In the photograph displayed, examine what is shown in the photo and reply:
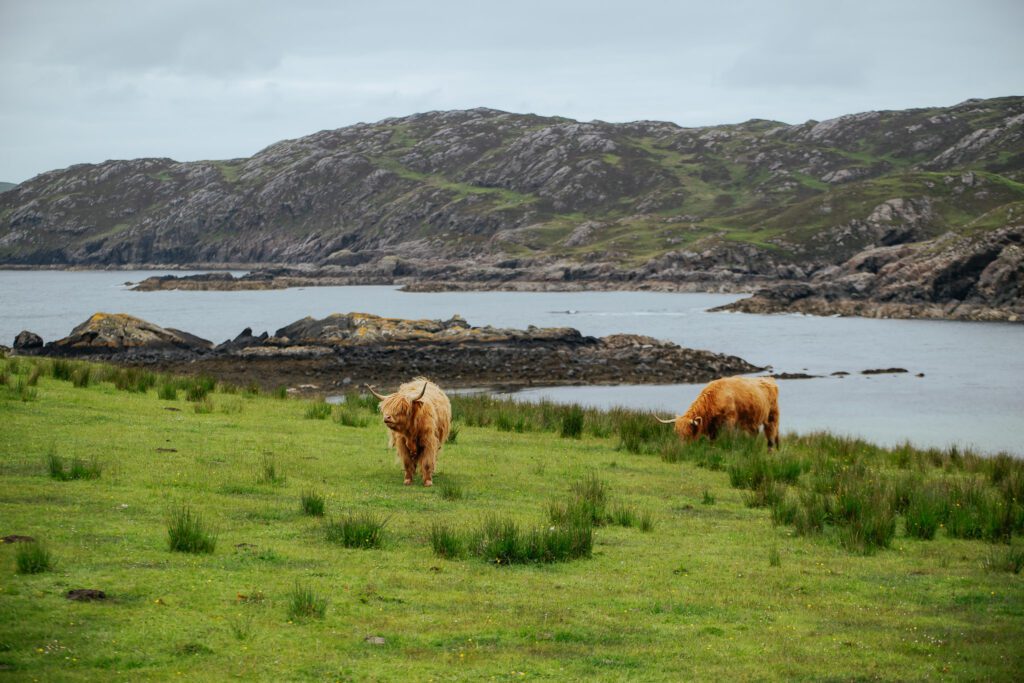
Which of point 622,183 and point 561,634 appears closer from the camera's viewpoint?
point 561,634

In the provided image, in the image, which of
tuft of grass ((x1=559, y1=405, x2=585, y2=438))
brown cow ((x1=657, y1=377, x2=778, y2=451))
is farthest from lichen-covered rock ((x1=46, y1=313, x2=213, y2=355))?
brown cow ((x1=657, y1=377, x2=778, y2=451))

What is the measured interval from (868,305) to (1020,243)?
1278 centimetres

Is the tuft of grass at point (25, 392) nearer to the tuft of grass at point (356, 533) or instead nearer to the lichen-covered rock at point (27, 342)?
the tuft of grass at point (356, 533)

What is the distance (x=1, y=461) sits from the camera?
1185 cm

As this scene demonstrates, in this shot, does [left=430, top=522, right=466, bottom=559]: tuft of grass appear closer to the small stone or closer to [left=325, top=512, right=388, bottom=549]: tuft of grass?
[left=325, top=512, right=388, bottom=549]: tuft of grass

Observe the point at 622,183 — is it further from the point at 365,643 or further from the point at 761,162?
the point at 365,643

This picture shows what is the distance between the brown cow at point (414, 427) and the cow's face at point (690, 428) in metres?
6.31

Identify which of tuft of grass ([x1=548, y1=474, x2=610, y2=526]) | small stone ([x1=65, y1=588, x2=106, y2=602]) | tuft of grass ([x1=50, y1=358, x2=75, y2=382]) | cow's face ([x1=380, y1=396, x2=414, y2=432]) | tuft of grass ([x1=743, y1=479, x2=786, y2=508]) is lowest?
tuft of grass ([x1=743, y1=479, x2=786, y2=508])

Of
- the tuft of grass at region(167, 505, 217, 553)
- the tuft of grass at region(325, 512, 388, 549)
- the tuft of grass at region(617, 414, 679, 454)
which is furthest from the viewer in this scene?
the tuft of grass at region(617, 414, 679, 454)

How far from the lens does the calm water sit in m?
33.4

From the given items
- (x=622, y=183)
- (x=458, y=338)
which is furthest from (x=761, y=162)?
(x=458, y=338)

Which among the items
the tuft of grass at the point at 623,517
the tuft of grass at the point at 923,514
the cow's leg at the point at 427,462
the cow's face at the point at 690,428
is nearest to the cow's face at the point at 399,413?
the cow's leg at the point at 427,462

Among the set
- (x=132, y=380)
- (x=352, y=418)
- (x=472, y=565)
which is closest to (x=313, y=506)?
(x=472, y=565)

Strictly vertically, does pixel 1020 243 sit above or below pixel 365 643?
above
